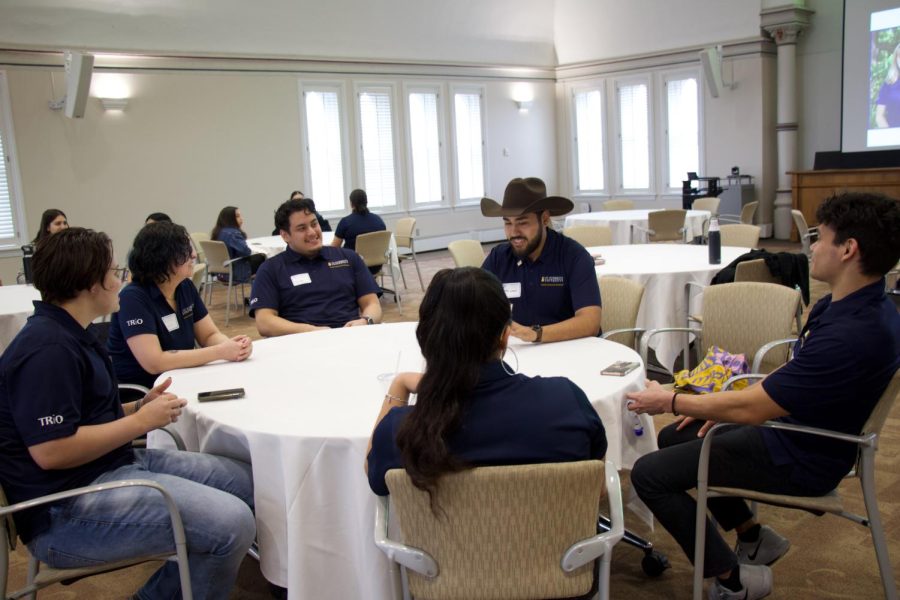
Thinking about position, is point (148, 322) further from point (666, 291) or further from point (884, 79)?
point (884, 79)

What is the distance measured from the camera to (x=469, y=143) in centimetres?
1379

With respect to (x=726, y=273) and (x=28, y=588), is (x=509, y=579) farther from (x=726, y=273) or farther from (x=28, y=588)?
(x=726, y=273)

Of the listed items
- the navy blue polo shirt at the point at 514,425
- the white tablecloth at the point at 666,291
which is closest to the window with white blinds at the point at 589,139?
the white tablecloth at the point at 666,291

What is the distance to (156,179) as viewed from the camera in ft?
34.6

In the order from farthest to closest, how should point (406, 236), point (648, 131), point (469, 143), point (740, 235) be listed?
point (469, 143), point (648, 131), point (406, 236), point (740, 235)

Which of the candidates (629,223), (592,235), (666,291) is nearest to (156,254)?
(666,291)

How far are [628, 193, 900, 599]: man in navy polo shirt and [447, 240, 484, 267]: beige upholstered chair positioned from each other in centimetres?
333

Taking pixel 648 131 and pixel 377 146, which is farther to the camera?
pixel 648 131

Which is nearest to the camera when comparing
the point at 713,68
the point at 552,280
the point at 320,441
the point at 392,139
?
the point at 320,441

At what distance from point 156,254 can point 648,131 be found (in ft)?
38.7

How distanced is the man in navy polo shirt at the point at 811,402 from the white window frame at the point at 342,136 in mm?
10159

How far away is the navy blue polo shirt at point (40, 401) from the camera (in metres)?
1.99

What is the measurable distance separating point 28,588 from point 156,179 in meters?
9.27

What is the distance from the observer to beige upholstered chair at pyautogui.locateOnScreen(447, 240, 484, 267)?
562cm
